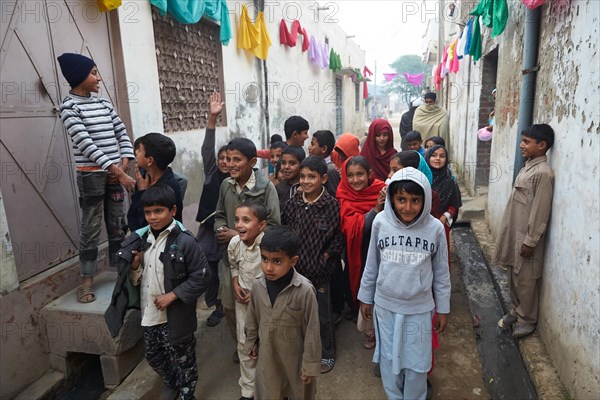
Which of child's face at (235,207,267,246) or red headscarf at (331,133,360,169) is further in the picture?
red headscarf at (331,133,360,169)

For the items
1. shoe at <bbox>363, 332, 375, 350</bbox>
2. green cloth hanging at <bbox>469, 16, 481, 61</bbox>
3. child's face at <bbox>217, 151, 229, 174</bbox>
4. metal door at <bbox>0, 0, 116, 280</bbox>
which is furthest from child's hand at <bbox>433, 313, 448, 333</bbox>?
green cloth hanging at <bbox>469, 16, 481, 61</bbox>

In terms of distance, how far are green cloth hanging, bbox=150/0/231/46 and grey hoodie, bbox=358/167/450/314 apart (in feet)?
11.7

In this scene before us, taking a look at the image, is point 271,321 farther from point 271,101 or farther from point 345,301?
point 271,101

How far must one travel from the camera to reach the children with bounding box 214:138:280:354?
2684mm

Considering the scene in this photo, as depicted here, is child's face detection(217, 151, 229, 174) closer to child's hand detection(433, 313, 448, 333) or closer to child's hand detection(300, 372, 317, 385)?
child's hand detection(300, 372, 317, 385)

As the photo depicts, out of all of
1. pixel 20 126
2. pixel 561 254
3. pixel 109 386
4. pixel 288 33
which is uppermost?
pixel 288 33

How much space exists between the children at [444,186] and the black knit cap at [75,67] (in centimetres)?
268

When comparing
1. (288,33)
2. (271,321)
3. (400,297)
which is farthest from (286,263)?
(288,33)

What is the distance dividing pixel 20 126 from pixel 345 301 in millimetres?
2857

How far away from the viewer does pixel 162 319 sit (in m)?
2.32

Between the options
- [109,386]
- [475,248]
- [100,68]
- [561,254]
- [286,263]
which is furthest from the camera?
[475,248]

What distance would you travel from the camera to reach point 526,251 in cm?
290

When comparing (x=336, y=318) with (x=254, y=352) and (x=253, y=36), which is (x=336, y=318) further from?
(x=253, y=36)

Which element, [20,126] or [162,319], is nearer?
[162,319]
